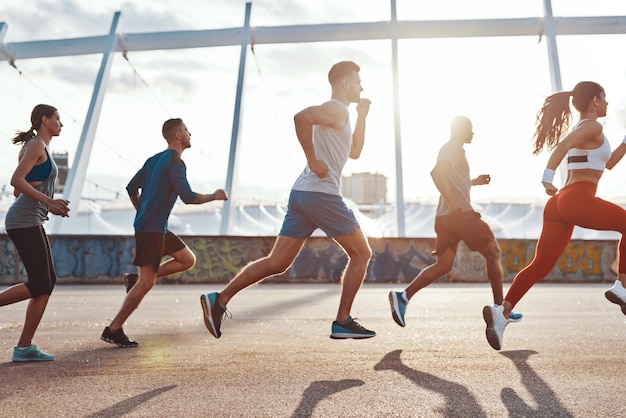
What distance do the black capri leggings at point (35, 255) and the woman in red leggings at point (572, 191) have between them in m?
2.89

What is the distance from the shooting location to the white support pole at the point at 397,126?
23.3 metres

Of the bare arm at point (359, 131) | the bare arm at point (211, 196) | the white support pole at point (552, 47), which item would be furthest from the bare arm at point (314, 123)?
the white support pole at point (552, 47)

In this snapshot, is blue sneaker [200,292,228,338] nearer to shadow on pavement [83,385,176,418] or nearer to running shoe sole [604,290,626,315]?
shadow on pavement [83,385,176,418]

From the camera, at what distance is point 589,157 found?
4.70 m

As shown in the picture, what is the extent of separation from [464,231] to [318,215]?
1.81m

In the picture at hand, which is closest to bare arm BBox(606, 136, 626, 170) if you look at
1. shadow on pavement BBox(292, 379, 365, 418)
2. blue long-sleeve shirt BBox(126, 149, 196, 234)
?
shadow on pavement BBox(292, 379, 365, 418)

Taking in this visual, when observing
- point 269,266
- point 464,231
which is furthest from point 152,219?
point 464,231

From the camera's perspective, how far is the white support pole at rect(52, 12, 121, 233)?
24672 mm

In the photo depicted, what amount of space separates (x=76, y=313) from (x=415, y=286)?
4525mm

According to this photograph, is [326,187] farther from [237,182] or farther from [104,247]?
[237,182]

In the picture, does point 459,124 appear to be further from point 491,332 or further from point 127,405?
point 127,405

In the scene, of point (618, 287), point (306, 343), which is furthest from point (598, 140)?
point (306, 343)

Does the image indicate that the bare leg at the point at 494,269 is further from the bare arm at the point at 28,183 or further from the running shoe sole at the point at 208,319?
the bare arm at the point at 28,183

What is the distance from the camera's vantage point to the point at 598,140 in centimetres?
471
